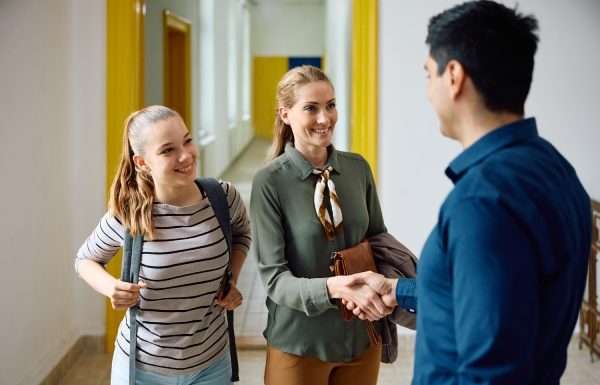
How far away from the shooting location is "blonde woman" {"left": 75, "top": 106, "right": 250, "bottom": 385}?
1841mm

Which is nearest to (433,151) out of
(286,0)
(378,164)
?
(378,164)

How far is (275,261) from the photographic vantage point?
6.26ft

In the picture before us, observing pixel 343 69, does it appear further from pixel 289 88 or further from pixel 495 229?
pixel 495 229

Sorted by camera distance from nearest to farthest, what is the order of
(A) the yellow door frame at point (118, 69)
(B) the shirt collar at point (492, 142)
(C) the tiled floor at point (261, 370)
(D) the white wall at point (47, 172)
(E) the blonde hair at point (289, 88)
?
(B) the shirt collar at point (492, 142), (E) the blonde hair at point (289, 88), (D) the white wall at point (47, 172), (C) the tiled floor at point (261, 370), (A) the yellow door frame at point (118, 69)

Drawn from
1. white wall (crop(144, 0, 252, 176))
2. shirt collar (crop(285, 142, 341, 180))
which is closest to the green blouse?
shirt collar (crop(285, 142, 341, 180))

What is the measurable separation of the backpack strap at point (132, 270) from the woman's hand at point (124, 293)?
47mm

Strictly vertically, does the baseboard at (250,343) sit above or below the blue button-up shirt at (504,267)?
below

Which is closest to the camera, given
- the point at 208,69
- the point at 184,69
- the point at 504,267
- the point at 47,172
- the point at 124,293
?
the point at 504,267

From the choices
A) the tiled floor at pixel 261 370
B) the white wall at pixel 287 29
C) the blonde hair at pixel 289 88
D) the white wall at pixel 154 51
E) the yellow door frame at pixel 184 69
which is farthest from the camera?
the white wall at pixel 287 29

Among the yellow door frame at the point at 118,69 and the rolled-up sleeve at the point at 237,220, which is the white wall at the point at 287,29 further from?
the rolled-up sleeve at the point at 237,220

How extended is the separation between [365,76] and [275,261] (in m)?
2.31

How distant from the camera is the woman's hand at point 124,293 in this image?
1788 millimetres

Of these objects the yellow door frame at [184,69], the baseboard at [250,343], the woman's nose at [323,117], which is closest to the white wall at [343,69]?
the yellow door frame at [184,69]

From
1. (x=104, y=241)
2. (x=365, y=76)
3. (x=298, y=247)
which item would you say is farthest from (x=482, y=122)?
(x=365, y=76)
